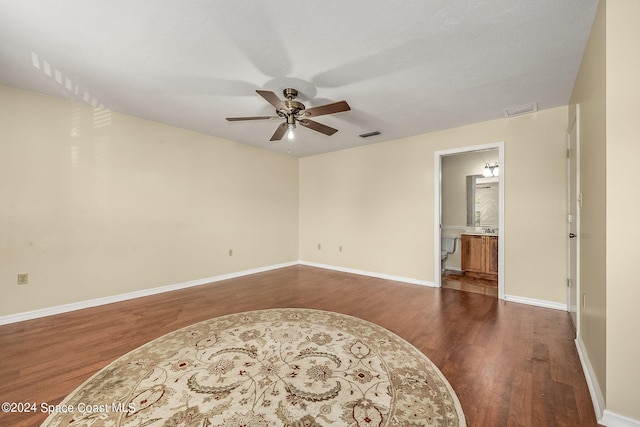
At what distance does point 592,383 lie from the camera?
1.77m

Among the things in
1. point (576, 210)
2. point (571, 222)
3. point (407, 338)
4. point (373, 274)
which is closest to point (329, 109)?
point (407, 338)

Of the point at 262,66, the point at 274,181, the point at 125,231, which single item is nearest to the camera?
the point at 262,66

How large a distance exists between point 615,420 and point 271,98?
128 inches

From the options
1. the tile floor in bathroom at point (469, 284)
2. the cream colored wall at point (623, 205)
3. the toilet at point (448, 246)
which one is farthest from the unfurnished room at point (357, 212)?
the toilet at point (448, 246)

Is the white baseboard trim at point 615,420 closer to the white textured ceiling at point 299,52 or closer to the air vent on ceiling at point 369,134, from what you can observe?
the white textured ceiling at point 299,52

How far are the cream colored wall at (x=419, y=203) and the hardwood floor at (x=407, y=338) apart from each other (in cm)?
60

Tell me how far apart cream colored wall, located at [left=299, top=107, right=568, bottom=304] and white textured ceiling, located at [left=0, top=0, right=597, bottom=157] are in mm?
577

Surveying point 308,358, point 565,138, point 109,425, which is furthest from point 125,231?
point 565,138

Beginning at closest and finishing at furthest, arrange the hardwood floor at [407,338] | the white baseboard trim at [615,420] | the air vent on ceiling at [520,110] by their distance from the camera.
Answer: the white baseboard trim at [615,420] → the hardwood floor at [407,338] → the air vent on ceiling at [520,110]

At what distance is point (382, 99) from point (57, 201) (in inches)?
167

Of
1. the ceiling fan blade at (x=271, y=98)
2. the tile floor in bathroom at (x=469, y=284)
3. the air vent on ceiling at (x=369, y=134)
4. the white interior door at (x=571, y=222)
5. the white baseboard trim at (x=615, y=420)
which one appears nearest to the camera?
the white baseboard trim at (x=615, y=420)

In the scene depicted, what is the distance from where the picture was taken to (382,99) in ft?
10.3

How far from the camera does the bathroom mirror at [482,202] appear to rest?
5.64 metres

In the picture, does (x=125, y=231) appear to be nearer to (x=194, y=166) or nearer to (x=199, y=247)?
(x=199, y=247)
